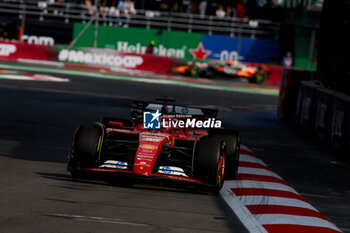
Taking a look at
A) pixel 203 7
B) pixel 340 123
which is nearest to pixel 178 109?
pixel 340 123

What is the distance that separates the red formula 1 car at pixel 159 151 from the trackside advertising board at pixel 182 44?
969 inches

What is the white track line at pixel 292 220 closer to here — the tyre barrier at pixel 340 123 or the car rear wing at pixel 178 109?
the car rear wing at pixel 178 109

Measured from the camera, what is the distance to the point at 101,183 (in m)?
8.43

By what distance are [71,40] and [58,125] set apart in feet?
67.6

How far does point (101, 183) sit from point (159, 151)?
738 mm

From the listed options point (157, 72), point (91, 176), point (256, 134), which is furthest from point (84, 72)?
point (91, 176)

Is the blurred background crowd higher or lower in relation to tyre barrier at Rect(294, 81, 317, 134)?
higher

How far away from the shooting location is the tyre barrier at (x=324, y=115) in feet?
42.3

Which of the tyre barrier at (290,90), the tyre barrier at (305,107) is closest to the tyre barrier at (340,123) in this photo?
the tyre barrier at (305,107)

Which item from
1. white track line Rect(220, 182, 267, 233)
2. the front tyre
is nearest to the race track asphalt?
white track line Rect(220, 182, 267, 233)

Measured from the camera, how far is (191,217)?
6988 millimetres

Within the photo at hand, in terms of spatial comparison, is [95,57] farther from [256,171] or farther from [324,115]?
[256,171]

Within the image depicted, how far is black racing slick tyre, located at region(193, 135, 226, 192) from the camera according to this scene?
8.23 m

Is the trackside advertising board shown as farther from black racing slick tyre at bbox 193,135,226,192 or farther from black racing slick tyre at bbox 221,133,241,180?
black racing slick tyre at bbox 193,135,226,192
